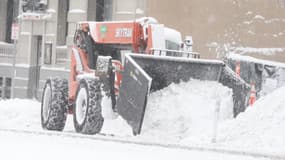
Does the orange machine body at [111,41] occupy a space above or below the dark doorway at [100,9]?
below

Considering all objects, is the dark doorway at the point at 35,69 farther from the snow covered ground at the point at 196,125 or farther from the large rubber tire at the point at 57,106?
the snow covered ground at the point at 196,125

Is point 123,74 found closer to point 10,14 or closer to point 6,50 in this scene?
point 6,50

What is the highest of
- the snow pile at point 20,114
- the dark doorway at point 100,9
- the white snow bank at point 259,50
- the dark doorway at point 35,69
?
the dark doorway at point 100,9

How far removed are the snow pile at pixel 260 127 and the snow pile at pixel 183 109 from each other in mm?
479

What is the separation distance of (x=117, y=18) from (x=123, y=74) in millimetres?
14200

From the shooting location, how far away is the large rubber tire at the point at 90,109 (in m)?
13.4

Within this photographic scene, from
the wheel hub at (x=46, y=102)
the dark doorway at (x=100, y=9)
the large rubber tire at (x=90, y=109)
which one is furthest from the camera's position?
the dark doorway at (x=100, y=9)

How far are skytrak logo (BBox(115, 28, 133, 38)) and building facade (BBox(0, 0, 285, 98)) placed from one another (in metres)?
8.84

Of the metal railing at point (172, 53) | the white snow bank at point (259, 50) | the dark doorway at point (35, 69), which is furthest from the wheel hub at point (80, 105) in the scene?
the dark doorway at point (35, 69)

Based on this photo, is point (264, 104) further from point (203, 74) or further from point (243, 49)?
point (243, 49)

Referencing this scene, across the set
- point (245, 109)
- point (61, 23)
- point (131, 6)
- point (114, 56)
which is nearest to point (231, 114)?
point (245, 109)

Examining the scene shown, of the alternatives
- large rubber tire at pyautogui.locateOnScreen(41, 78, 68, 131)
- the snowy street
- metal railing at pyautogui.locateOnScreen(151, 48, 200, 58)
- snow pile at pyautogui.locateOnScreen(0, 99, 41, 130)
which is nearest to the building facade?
snow pile at pyautogui.locateOnScreen(0, 99, 41, 130)

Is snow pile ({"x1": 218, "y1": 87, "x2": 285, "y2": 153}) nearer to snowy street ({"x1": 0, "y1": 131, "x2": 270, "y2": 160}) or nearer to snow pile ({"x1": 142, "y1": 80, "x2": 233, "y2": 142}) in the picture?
snow pile ({"x1": 142, "y1": 80, "x2": 233, "y2": 142})

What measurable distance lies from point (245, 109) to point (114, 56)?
11.3ft
